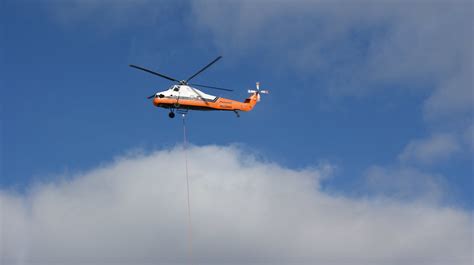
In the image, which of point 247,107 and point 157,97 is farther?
point 247,107

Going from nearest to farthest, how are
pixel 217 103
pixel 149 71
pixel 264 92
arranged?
pixel 149 71
pixel 217 103
pixel 264 92

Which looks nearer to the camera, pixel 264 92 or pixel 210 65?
pixel 210 65

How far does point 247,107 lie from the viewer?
89.7 metres

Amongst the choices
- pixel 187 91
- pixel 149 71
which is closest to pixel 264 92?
pixel 187 91

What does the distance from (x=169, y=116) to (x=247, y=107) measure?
12991 mm

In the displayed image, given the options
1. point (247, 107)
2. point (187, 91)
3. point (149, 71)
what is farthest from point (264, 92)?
point (149, 71)

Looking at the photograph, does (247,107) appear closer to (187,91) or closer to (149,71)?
(187,91)

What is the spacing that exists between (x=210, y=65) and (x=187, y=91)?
18.9 feet

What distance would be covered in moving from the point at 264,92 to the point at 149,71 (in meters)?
21.3

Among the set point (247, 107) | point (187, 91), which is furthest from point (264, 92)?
point (187, 91)

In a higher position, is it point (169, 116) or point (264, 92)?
point (264, 92)

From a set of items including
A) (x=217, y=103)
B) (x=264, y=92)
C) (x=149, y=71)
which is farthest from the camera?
(x=264, y=92)

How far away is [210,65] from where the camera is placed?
7975 cm

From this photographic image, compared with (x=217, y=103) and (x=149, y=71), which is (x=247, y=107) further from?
(x=149, y=71)
